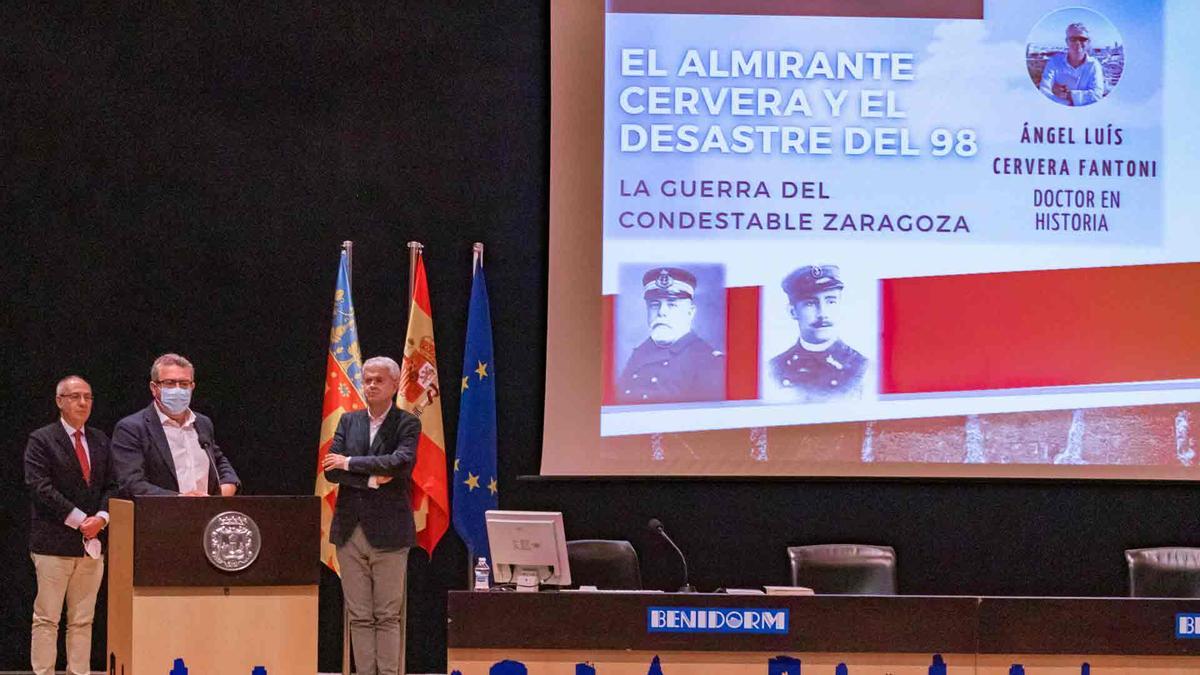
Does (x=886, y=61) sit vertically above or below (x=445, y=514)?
above

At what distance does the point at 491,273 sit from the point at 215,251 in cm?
140

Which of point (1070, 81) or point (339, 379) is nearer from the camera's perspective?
point (339, 379)

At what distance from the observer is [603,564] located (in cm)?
616

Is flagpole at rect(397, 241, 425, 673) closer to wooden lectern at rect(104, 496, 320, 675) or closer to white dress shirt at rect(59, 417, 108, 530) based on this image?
white dress shirt at rect(59, 417, 108, 530)

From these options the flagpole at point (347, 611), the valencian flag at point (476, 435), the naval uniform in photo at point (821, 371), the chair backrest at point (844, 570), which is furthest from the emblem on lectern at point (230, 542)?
the naval uniform in photo at point (821, 371)

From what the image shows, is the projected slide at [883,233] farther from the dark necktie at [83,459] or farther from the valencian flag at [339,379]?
the dark necktie at [83,459]

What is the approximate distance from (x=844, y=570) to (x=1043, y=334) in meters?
1.69

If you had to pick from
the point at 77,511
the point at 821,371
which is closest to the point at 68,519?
the point at 77,511

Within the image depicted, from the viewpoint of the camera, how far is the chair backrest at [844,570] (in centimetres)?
628

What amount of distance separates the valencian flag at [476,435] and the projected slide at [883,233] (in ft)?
1.96

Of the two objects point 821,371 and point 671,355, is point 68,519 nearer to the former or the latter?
point 671,355

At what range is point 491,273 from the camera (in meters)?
7.36

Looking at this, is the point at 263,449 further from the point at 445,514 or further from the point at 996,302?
the point at 996,302

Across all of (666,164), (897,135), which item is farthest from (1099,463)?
(666,164)
